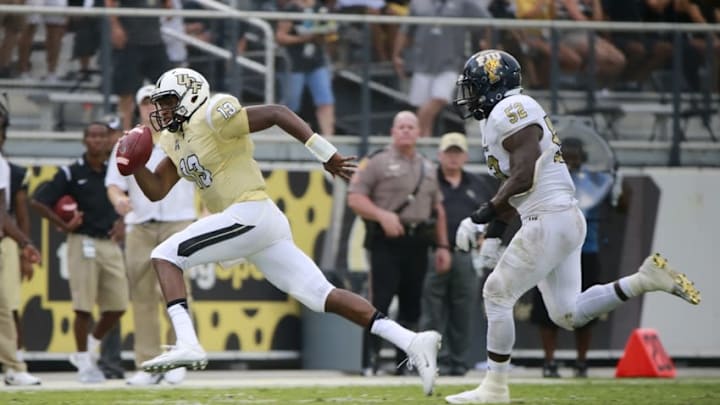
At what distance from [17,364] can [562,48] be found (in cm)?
590

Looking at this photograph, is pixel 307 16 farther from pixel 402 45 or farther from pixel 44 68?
pixel 44 68

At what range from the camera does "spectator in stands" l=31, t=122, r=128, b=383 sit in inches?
471

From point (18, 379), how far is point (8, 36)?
10.4ft

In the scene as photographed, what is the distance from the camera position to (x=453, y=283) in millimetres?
13156

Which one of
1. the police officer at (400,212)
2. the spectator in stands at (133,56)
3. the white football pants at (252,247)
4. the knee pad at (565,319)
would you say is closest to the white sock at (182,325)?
the white football pants at (252,247)

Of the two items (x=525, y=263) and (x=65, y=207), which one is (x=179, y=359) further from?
(x=65, y=207)

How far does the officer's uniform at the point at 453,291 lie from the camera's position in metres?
13.1

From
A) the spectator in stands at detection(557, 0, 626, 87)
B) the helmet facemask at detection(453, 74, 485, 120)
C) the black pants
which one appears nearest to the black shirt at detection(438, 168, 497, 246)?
the black pants

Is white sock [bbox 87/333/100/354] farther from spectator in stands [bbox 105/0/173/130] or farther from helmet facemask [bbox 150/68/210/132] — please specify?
helmet facemask [bbox 150/68/210/132]

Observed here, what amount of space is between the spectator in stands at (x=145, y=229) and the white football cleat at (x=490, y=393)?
3442mm

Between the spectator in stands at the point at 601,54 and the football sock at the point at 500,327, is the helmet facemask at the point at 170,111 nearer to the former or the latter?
the football sock at the point at 500,327

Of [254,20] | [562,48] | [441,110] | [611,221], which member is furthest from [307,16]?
[611,221]

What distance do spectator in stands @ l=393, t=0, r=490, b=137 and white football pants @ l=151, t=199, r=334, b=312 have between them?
5.13 meters

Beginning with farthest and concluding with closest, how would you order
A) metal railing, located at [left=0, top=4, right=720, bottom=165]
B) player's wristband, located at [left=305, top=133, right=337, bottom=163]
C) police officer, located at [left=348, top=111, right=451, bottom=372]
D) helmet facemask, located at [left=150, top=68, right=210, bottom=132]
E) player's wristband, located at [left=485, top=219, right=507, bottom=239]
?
metal railing, located at [left=0, top=4, right=720, bottom=165] → police officer, located at [left=348, top=111, right=451, bottom=372] → player's wristband, located at [left=485, top=219, right=507, bottom=239] → helmet facemask, located at [left=150, top=68, right=210, bottom=132] → player's wristband, located at [left=305, top=133, right=337, bottom=163]
